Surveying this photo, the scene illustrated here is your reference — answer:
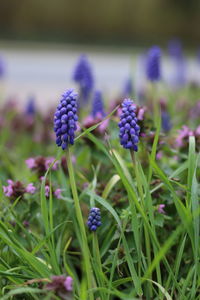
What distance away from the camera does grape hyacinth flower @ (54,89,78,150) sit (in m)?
2.17

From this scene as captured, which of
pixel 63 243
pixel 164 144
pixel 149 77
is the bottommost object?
pixel 63 243

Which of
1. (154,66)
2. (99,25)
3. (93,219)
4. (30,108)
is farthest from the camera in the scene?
(99,25)

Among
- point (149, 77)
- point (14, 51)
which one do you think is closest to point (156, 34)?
point (14, 51)

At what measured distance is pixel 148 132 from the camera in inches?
119

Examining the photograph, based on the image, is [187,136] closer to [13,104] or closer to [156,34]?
[13,104]

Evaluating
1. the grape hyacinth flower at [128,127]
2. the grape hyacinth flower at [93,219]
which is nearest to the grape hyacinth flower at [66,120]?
the grape hyacinth flower at [128,127]

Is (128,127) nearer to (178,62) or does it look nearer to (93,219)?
(93,219)

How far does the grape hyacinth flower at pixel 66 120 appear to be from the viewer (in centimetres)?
217

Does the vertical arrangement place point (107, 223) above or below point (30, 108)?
below

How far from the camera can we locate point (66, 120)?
2176mm

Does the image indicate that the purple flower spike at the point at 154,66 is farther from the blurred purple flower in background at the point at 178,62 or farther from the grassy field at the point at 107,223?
the blurred purple flower in background at the point at 178,62

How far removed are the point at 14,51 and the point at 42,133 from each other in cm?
1529

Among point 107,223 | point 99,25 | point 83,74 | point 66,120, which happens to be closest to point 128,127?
point 66,120

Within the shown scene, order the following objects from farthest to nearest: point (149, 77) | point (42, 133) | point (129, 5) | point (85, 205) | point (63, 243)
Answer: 1. point (129, 5)
2. point (42, 133)
3. point (149, 77)
4. point (85, 205)
5. point (63, 243)
